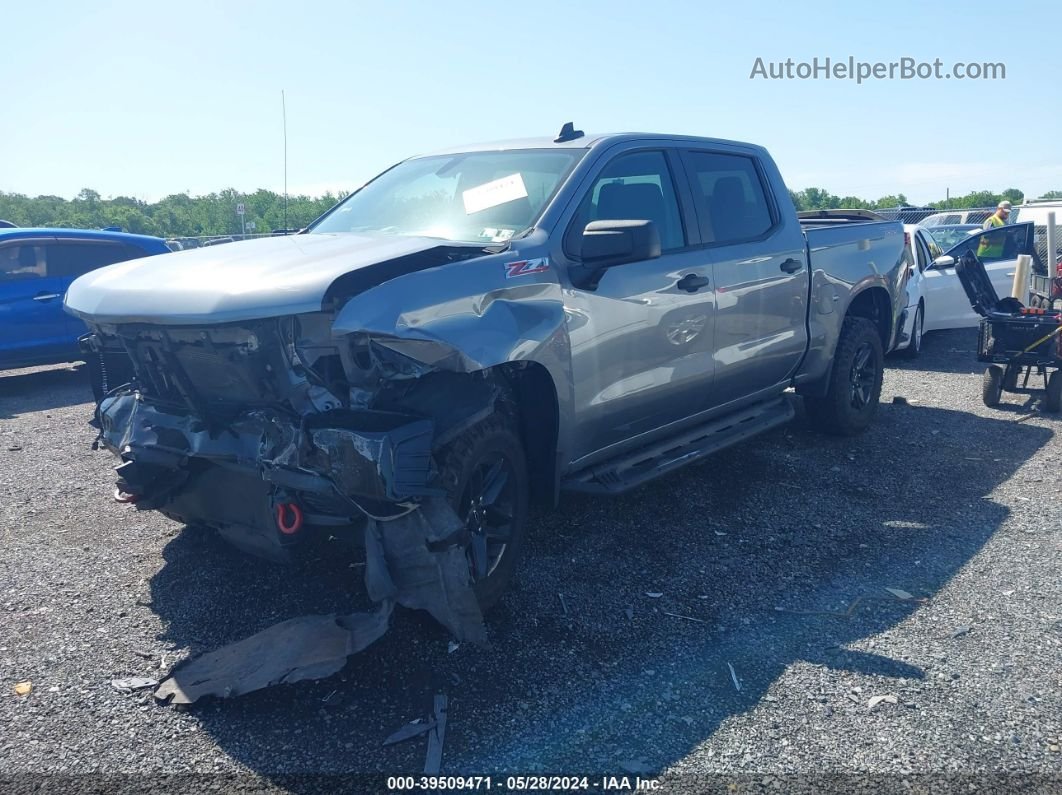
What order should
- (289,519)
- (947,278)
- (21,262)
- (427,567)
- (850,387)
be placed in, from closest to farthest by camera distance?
(427,567) → (289,519) → (850,387) → (21,262) → (947,278)

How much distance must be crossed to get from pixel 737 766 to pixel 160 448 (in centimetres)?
255

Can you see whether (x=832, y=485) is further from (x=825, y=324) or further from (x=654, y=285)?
(x=654, y=285)

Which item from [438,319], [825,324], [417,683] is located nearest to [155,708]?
[417,683]

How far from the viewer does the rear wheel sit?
25.9ft

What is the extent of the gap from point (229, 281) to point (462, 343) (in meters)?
0.90

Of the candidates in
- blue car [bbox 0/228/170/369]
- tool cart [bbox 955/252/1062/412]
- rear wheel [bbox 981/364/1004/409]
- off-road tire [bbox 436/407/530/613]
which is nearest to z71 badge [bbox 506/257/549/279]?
off-road tire [bbox 436/407/530/613]

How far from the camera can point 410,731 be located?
3068 mm

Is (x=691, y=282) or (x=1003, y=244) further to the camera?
(x=1003, y=244)

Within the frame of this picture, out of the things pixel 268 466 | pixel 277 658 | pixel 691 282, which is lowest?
pixel 277 658

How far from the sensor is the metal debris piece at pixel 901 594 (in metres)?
4.10

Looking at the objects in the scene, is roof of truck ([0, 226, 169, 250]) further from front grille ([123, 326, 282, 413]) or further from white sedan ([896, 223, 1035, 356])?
white sedan ([896, 223, 1035, 356])

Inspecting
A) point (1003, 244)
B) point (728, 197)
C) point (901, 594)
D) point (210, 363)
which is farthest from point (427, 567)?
point (1003, 244)

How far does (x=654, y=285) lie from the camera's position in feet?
15.2

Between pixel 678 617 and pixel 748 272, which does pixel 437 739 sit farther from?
pixel 748 272
